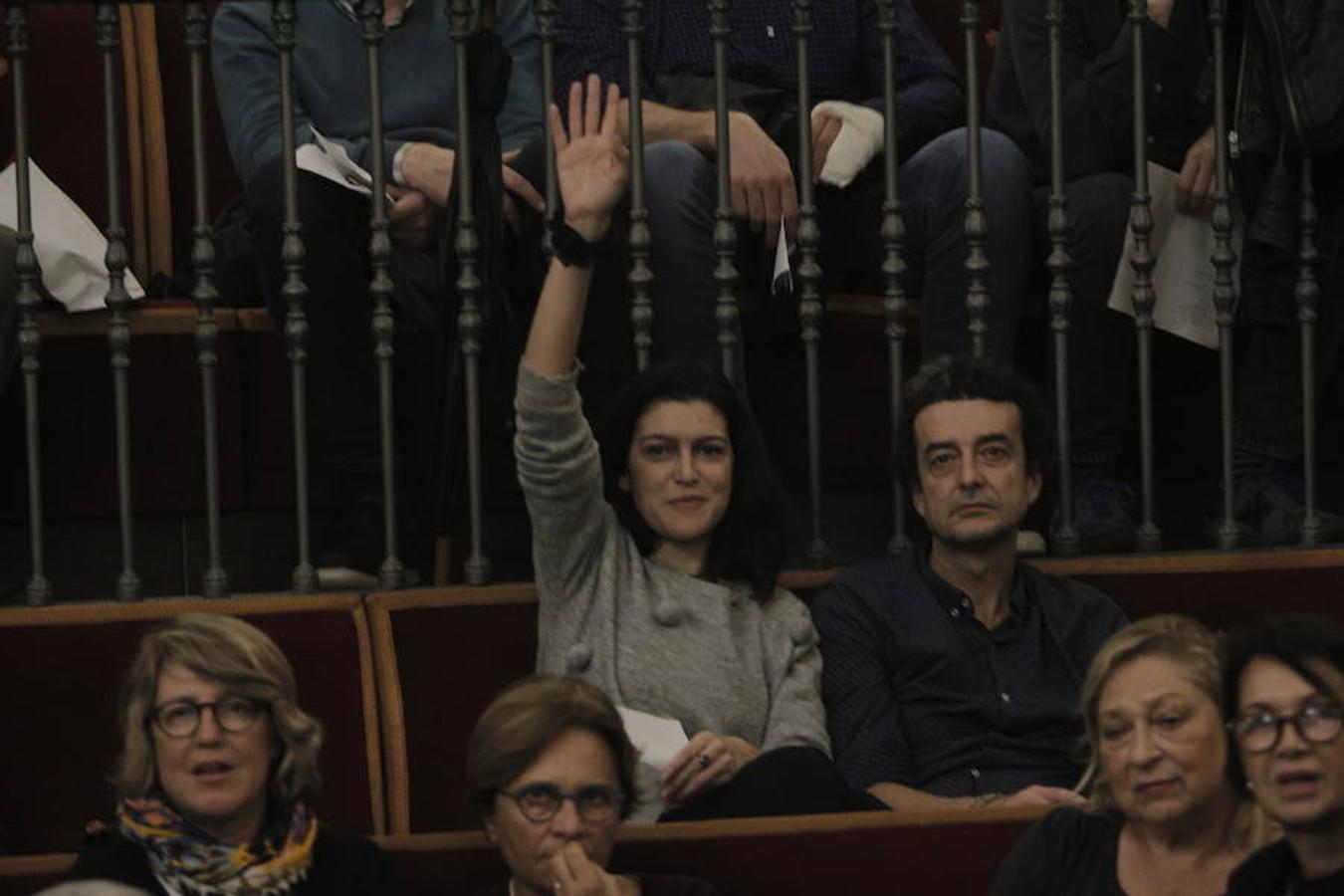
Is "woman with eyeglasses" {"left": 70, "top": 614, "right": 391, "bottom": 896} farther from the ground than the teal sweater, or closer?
closer

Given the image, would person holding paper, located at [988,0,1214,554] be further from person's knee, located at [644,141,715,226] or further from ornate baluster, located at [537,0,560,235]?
ornate baluster, located at [537,0,560,235]

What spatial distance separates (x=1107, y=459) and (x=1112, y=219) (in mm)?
355

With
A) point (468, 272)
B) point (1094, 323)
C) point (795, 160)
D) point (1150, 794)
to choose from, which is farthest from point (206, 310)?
point (1150, 794)

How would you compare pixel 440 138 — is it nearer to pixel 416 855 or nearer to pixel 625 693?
pixel 625 693

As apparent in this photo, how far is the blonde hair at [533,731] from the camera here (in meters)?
3.03

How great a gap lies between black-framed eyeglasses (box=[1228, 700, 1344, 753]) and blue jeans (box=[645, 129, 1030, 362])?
4.37 ft

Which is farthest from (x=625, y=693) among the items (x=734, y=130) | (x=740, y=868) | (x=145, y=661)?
(x=734, y=130)

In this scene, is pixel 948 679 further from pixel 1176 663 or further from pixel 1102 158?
pixel 1102 158

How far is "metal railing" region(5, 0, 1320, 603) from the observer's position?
12.6ft

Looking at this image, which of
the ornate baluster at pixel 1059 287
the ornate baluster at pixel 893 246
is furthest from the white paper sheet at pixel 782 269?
the ornate baluster at pixel 1059 287

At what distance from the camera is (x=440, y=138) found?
14.1ft

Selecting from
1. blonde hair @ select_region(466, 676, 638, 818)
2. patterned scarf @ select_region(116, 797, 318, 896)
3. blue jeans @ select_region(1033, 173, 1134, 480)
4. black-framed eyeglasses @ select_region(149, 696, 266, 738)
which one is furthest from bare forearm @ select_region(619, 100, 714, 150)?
patterned scarf @ select_region(116, 797, 318, 896)

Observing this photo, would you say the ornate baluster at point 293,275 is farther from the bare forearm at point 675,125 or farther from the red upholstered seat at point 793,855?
the red upholstered seat at point 793,855

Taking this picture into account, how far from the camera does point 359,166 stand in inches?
164
